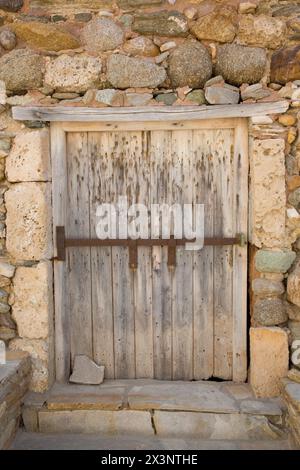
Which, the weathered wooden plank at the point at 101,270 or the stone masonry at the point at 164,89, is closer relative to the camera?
the stone masonry at the point at 164,89

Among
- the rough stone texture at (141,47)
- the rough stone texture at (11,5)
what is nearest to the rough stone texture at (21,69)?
the rough stone texture at (11,5)

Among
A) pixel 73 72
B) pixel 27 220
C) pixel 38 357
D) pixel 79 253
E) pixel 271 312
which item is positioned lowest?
pixel 38 357

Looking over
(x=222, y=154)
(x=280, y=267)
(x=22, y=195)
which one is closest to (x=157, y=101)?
(x=222, y=154)

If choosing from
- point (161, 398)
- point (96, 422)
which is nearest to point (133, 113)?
point (161, 398)

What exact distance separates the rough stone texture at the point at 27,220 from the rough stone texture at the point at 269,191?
138cm

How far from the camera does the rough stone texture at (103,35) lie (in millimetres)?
2574

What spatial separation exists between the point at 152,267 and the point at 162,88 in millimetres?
1206

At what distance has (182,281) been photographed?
2861mm

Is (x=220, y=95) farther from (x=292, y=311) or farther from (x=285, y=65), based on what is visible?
(x=292, y=311)

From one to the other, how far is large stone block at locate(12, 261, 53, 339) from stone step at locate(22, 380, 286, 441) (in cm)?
45

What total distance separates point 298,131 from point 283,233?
0.64 m

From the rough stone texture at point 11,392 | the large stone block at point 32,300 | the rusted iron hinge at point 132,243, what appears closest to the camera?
the rough stone texture at point 11,392

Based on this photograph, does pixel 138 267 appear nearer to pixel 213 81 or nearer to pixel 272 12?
pixel 213 81

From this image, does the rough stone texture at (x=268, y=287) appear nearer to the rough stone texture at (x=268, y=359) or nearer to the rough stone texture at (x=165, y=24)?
the rough stone texture at (x=268, y=359)
